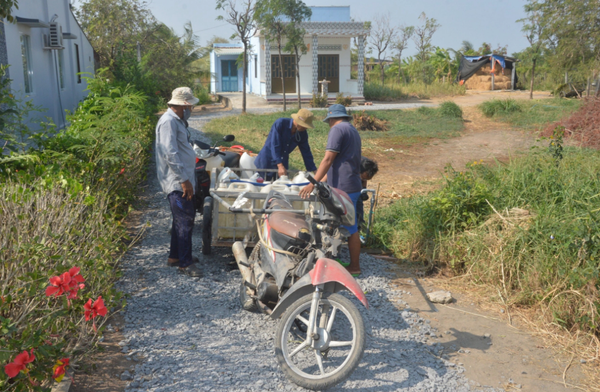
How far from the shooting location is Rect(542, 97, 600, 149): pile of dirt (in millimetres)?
10908

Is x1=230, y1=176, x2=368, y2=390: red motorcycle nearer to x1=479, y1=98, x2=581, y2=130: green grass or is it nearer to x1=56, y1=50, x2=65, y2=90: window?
x1=56, y1=50, x2=65, y2=90: window

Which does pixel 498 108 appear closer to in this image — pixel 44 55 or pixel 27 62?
pixel 44 55

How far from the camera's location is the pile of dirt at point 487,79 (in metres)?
36.3

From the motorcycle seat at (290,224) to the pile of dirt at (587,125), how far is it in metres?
8.48

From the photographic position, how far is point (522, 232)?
4.89 m

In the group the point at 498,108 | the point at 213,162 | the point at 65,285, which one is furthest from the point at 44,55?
the point at 498,108

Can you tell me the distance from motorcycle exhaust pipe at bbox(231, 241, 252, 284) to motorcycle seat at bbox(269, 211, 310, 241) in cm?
65

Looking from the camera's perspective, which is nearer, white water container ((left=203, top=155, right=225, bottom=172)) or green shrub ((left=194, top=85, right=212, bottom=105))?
white water container ((left=203, top=155, right=225, bottom=172))

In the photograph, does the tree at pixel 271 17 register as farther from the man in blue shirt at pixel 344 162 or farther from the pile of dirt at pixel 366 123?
the man in blue shirt at pixel 344 162

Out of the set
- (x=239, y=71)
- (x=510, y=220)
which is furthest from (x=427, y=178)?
(x=239, y=71)

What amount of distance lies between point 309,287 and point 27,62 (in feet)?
36.1

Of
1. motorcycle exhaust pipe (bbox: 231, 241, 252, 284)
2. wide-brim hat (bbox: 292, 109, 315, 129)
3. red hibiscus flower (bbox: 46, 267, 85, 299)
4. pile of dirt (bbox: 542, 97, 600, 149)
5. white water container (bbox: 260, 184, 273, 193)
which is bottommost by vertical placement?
motorcycle exhaust pipe (bbox: 231, 241, 252, 284)

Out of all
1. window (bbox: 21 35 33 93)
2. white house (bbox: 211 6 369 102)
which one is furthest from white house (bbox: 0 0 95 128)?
white house (bbox: 211 6 369 102)

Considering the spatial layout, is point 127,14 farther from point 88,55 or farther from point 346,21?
point 346,21
